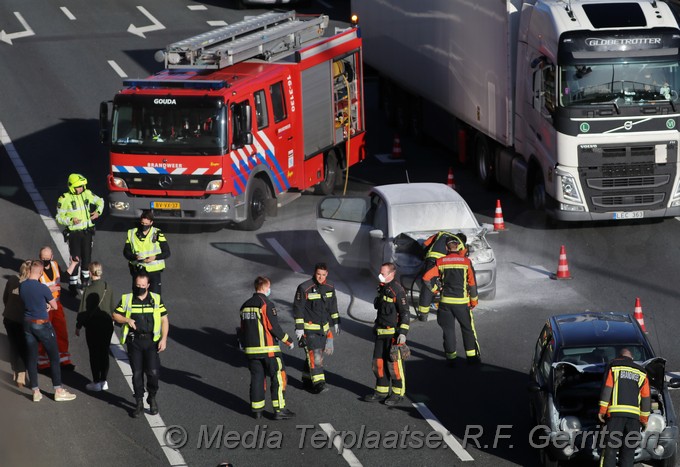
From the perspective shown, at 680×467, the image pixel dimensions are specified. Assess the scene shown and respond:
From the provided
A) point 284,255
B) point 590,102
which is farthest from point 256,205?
point 590,102

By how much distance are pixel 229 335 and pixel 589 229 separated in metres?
7.58

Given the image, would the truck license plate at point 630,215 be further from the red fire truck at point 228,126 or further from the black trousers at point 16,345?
the black trousers at point 16,345

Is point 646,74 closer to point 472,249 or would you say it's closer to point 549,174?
point 549,174

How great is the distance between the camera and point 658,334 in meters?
17.0

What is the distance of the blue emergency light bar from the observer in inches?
827

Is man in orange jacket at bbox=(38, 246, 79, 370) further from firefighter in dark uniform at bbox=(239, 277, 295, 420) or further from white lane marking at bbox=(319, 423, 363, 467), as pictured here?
white lane marking at bbox=(319, 423, 363, 467)

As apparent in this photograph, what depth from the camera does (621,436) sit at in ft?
39.1

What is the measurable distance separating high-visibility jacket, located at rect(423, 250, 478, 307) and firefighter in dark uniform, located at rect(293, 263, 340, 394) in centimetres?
152

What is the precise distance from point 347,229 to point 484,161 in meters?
6.22

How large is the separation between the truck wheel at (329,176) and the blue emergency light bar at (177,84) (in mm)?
4037

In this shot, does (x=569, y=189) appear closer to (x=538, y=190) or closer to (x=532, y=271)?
(x=538, y=190)

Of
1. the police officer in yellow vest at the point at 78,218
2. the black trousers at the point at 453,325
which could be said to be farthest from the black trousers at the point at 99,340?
the black trousers at the point at 453,325

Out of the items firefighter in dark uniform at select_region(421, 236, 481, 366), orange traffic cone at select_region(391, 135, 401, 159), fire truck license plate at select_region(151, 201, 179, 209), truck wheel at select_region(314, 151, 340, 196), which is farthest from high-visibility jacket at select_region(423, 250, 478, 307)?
orange traffic cone at select_region(391, 135, 401, 159)

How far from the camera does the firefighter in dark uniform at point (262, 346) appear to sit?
Answer: 14.0 meters
